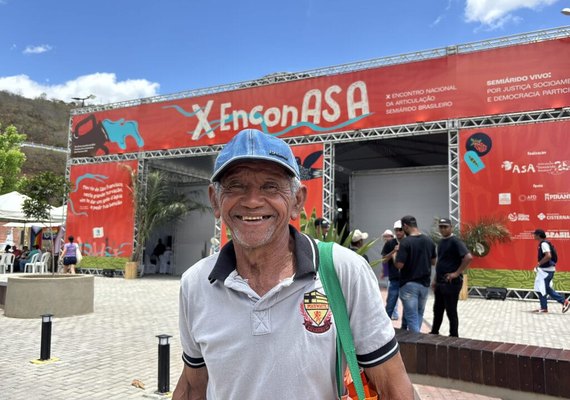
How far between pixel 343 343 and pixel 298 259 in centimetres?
26

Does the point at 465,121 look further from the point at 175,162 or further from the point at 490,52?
the point at 175,162

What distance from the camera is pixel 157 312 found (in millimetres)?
9000

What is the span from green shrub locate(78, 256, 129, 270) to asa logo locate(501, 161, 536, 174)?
1268 cm

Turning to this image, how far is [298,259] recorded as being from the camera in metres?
1.33

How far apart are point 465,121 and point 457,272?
775cm

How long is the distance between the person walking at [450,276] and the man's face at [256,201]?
4.78 metres

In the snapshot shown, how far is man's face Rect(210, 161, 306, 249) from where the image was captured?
4.51ft

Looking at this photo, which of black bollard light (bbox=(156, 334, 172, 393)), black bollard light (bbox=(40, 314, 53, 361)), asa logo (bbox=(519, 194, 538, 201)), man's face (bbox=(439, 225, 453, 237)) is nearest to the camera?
black bollard light (bbox=(156, 334, 172, 393))

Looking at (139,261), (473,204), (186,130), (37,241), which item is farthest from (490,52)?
(37,241)

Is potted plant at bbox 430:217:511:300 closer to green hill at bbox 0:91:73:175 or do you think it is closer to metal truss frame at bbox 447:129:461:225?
metal truss frame at bbox 447:129:461:225

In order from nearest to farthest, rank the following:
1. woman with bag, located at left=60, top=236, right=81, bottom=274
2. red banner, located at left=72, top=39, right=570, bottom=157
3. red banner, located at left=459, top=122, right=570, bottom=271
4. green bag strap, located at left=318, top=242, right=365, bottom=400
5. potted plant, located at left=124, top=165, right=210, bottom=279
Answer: green bag strap, located at left=318, top=242, right=365, bottom=400 → red banner, located at left=459, top=122, right=570, bottom=271 → red banner, located at left=72, top=39, right=570, bottom=157 → woman with bag, located at left=60, top=236, right=81, bottom=274 → potted plant, located at left=124, top=165, right=210, bottom=279

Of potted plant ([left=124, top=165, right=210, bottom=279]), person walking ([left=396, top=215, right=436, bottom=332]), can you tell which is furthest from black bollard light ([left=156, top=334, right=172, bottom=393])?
potted plant ([left=124, top=165, right=210, bottom=279])

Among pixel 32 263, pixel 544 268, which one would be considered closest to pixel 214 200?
pixel 544 268

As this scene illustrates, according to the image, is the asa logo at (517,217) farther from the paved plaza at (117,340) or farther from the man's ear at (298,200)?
the man's ear at (298,200)
